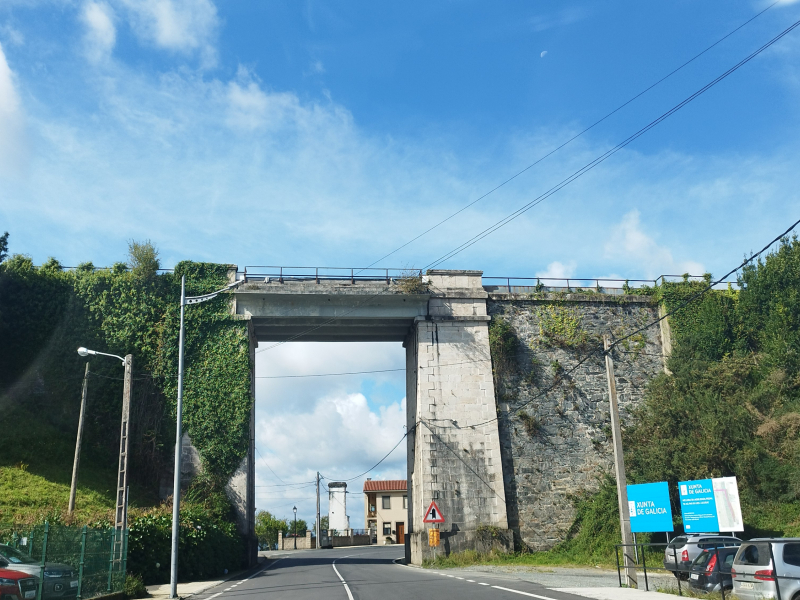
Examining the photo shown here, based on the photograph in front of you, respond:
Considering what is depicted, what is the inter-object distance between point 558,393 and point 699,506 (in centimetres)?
1124

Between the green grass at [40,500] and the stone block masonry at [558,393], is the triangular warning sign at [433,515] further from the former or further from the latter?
the green grass at [40,500]

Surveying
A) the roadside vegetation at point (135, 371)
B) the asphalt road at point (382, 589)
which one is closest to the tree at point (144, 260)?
the roadside vegetation at point (135, 371)

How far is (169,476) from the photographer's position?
106 ft

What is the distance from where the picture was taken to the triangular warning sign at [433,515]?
2897 centimetres

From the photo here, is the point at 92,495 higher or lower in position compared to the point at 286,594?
higher

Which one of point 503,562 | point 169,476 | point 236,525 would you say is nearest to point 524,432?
point 503,562

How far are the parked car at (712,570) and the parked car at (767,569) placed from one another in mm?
2493

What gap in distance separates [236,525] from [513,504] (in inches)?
505

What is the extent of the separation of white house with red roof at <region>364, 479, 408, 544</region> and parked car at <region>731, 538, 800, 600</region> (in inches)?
2765

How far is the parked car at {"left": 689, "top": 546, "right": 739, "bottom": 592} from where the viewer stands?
16359mm

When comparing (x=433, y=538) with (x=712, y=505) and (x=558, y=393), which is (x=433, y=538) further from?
(x=712, y=505)

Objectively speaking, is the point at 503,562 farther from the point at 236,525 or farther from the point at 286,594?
the point at 286,594

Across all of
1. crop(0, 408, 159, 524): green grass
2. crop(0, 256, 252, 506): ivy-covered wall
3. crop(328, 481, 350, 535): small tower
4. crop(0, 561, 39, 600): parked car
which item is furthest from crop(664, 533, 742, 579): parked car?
crop(328, 481, 350, 535): small tower

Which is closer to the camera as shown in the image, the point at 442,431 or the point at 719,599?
the point at 719,599
